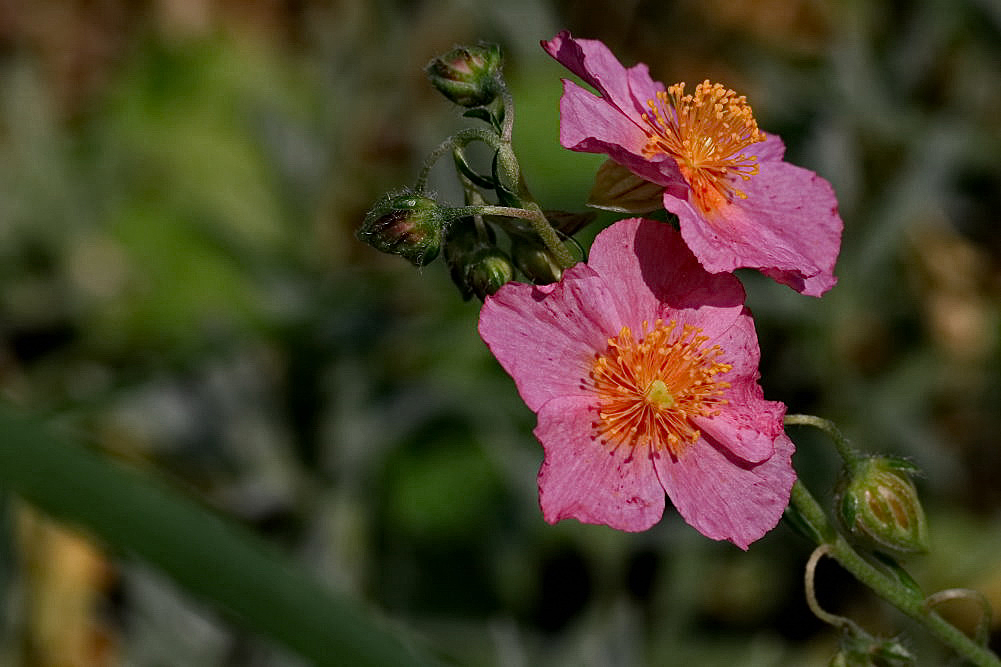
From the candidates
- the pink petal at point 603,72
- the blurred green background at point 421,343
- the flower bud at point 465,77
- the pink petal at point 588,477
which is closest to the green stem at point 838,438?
the pink petal at point 588,477

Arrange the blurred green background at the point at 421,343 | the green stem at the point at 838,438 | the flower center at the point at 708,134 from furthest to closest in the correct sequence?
1. the blurred green background at the point at 421,343
2. the flower center at the point at 708,134
3. the green stem at the point at 838,438

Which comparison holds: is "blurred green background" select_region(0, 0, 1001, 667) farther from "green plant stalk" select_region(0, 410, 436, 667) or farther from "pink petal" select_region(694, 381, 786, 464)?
"pink petal" select_region(694, 381, 786, 464)

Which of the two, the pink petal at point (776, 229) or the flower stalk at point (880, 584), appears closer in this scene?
the pink petal at point (776, 229)

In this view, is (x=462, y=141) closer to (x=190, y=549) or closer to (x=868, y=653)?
(x=190, y=549)

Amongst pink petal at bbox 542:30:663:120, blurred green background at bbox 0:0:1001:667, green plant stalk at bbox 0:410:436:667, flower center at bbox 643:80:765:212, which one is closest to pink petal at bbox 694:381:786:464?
flower center at bbox 643:80:765:212

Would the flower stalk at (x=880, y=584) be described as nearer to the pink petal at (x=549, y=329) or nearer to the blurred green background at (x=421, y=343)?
the pink petal at (x=549, y=329)

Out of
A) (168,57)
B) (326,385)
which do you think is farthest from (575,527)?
(168,57)

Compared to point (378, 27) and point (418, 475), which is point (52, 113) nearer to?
point (378, 27)
